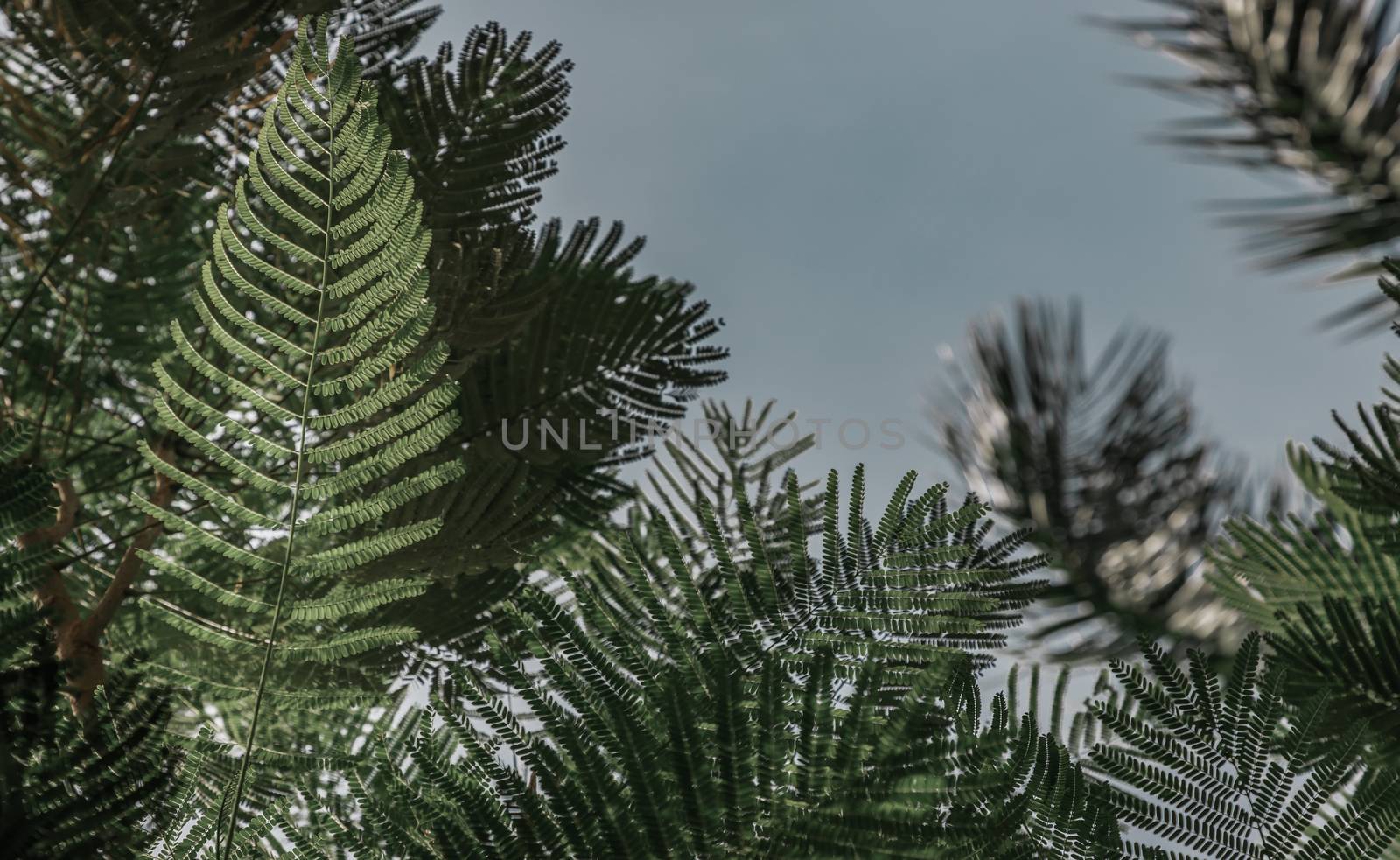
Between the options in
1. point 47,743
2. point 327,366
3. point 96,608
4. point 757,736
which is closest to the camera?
point 47,743

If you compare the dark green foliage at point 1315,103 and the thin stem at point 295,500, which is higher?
the dark green foliage at point 1315,103

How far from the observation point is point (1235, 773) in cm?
85

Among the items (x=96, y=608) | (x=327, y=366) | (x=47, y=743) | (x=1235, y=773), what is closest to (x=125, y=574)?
(x=96, y=608)

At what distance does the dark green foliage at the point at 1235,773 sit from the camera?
2.64 ft

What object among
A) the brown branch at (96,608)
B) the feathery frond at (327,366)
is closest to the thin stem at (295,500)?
the feathery frond at (327,366)

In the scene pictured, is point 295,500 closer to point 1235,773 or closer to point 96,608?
point 1235,773

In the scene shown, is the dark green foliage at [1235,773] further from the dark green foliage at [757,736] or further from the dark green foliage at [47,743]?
the dark green foliage at [47,743]

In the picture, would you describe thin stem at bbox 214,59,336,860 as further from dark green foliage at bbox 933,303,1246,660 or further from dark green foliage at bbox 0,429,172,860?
dark green foliage at bbox 933,303,1246,660

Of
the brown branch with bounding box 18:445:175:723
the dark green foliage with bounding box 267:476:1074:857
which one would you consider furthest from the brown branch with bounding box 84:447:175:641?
the dark green foliage with bounding box 267:476:1074:857

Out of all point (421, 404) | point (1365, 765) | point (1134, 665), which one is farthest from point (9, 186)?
point (1365, 765)

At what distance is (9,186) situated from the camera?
1.71 metres

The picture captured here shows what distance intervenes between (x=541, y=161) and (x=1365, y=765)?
122 cm

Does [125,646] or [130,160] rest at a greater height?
[130,160]

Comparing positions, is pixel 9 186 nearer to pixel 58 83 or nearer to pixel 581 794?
pixel 58 83
